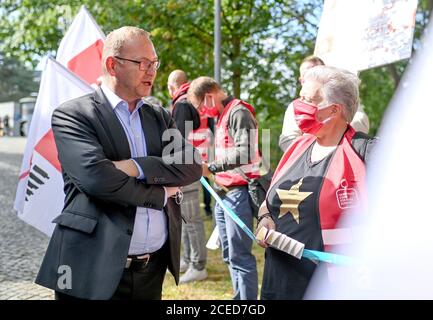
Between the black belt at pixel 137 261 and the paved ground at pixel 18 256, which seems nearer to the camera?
the black belt at pixel 137 261

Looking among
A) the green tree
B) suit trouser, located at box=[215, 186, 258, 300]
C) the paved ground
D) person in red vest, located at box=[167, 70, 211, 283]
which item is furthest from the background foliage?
the green tree

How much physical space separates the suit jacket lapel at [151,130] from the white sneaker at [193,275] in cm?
320

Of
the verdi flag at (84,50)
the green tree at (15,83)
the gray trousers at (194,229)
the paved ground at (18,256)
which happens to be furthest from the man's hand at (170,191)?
the green tree at (15,83)

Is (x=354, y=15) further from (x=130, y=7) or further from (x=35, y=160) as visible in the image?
(x=130, y=7)

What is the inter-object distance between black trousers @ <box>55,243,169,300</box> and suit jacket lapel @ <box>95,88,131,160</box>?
0.52m

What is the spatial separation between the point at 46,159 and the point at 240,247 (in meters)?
1.65

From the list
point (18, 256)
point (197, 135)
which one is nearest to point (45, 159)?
point (197, 135)

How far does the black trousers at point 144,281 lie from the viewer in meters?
2.58

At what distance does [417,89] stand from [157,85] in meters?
10.1

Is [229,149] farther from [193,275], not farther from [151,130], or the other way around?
[193,275]

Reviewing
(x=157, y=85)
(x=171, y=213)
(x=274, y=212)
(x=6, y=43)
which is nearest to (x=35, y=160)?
(x=171, y=213)

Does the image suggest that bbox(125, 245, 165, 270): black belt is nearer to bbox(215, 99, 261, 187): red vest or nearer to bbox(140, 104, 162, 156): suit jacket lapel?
bbox(140, 104, 162, 156): suit jacket lapel

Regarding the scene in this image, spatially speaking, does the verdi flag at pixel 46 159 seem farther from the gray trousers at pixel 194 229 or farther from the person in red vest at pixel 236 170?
the gray trousers at pixel 194 229

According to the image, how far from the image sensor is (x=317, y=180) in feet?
8.43
